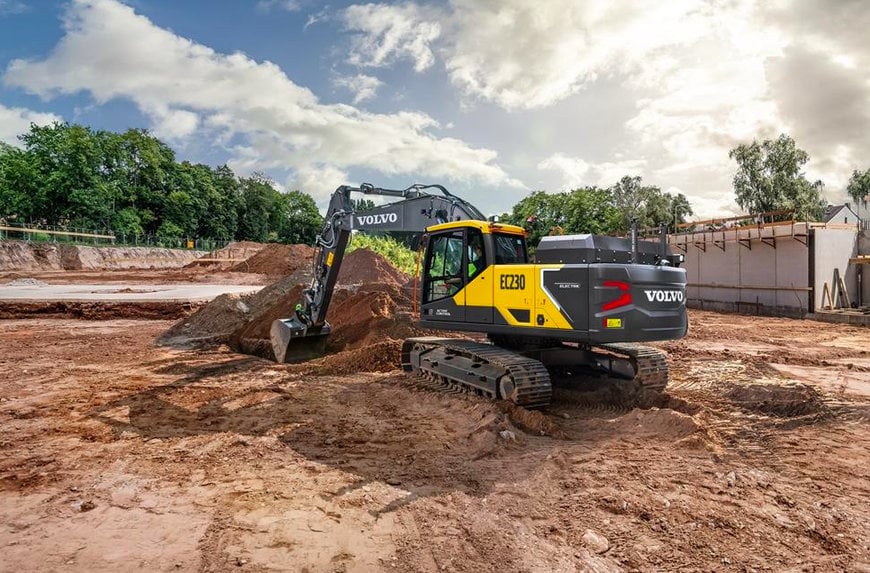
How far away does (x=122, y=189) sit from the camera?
6059 cm

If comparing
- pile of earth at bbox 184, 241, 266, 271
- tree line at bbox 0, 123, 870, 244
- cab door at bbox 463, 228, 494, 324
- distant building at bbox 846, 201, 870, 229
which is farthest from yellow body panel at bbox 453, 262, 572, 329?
Result: pile of earth at bbox 184, 241, 266, 271

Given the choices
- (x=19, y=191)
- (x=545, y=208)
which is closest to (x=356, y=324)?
(x=545, y=208)

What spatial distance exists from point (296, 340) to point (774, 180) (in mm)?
54853

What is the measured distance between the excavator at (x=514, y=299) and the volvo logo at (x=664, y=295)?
1cm

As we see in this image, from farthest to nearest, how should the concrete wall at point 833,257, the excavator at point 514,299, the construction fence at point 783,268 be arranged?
the construction fence at point 783,268
the concrete wall at point 833,257
the excavator at point 514,299

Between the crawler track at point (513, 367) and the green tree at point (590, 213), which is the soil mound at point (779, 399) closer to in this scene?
the crawler track at point (513, 367)

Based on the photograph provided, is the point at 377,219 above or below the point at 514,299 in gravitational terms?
above

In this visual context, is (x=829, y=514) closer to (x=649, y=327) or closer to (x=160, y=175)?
(x=649, y=327)

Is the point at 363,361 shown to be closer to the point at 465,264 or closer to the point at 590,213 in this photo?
the point at 465,264

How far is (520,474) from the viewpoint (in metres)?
5.12

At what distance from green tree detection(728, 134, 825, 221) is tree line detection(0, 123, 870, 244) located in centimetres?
9

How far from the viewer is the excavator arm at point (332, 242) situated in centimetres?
918

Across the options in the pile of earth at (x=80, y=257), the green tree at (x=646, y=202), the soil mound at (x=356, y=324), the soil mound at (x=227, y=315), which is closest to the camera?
the soil mound at (x=356, y=324)

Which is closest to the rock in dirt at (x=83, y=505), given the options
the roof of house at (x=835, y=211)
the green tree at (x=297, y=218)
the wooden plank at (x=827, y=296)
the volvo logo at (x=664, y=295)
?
the volvo logo at (x=664, y=295)
